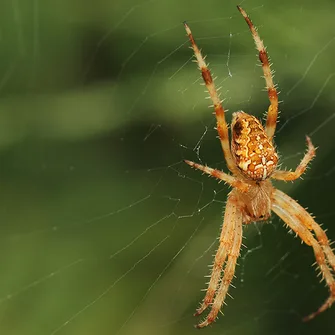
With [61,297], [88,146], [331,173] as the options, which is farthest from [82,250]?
[331,173]

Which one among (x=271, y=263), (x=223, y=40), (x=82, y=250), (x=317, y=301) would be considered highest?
(x=223, y=40)

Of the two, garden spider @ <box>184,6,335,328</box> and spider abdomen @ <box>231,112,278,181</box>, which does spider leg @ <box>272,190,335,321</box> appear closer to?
garden spider @ <box>184,6,335,328</box>

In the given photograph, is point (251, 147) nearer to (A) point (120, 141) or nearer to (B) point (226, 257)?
(B) point (226, 257)

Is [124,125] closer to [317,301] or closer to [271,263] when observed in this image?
[271,263]

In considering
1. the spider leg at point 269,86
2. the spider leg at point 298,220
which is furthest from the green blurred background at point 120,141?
the spider leg at point 269,86

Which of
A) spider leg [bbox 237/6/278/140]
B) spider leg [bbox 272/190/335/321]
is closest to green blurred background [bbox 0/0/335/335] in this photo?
spider leg [bbox 272/190/335/321]

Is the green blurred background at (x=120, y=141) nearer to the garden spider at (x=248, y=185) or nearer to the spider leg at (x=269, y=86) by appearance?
the garden spider at (x=248, y=185)
